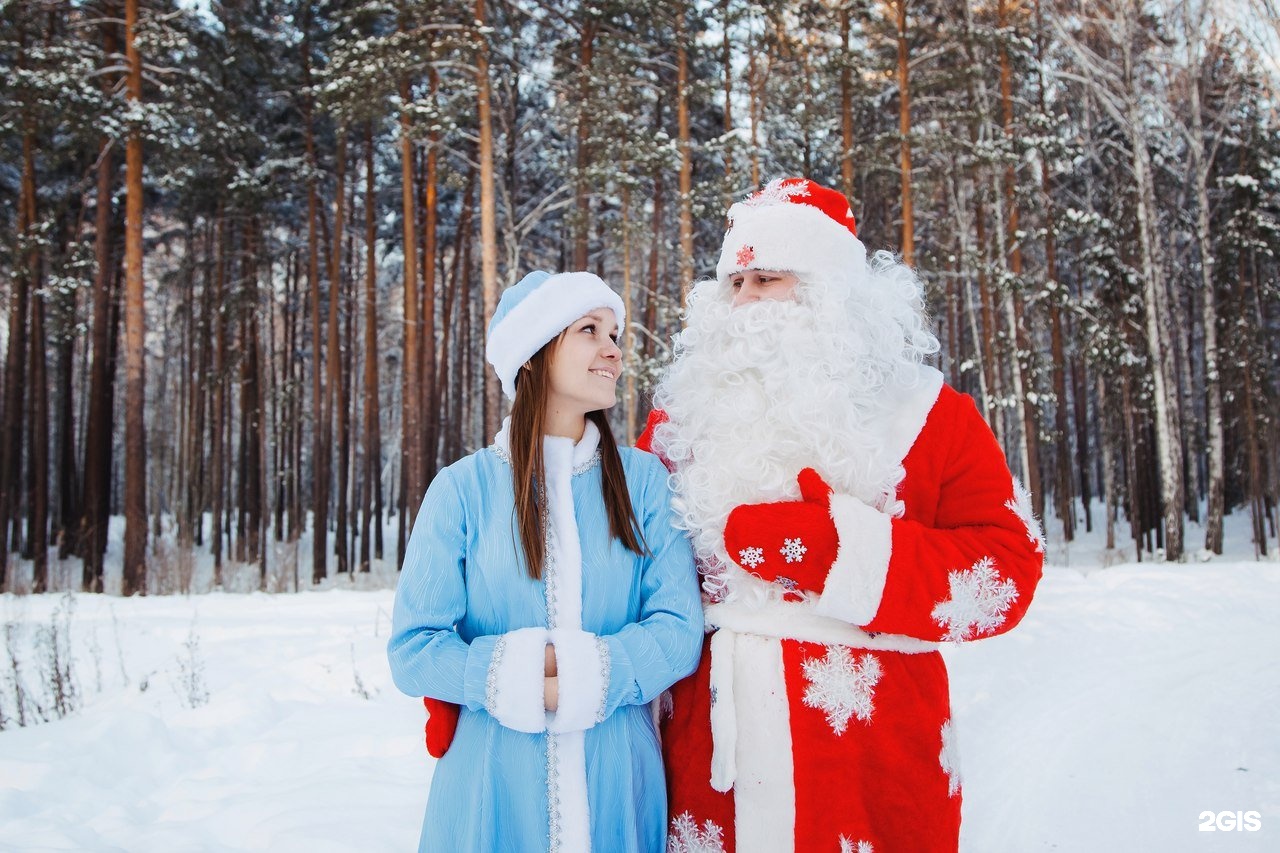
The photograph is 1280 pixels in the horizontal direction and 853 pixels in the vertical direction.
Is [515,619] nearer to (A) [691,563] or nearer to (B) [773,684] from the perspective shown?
(A) [691,563]

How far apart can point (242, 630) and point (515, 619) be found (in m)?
7.14

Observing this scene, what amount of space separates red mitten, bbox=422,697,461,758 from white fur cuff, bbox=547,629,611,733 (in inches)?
10.2

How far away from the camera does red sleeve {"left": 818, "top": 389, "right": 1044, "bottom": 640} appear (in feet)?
5.89

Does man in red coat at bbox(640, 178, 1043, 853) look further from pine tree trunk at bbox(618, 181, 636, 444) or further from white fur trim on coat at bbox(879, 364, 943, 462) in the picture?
pine tree trunk at bbox(618, 181, 636, 444)

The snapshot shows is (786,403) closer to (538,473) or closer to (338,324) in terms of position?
(538,473)

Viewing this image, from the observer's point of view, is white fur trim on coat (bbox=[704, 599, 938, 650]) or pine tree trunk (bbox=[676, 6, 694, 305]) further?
pine tree trunk (bbox=[676, 6, 694, 305])

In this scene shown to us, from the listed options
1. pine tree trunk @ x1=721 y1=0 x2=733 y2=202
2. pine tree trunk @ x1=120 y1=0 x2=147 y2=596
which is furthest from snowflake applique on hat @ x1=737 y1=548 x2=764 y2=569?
pine tree trunk @ x1=120 y1=0 x2=147 y2=596

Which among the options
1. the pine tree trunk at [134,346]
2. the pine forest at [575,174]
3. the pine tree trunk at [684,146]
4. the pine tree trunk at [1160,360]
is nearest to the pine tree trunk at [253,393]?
the pine forest at [575,174]

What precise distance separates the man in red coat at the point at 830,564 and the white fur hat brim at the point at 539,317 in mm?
445

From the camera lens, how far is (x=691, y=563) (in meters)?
1.98

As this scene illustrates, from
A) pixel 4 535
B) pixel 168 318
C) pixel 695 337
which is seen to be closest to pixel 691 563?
pixel 695 337

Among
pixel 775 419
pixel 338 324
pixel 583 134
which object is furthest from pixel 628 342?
pixel 775 419

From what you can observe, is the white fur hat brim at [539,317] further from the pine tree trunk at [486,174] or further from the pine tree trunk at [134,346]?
the pine tree trunk at [134,346]

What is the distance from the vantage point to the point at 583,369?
1960 mm
